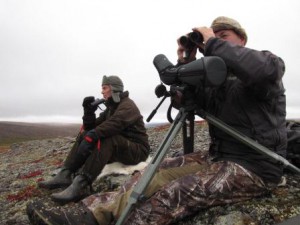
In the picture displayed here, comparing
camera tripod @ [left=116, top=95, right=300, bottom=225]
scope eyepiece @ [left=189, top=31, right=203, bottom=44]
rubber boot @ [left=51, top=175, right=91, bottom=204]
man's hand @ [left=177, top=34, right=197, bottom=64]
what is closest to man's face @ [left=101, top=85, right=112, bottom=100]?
rubber boot @ [left=51, top=175, right=91, bottom=204]

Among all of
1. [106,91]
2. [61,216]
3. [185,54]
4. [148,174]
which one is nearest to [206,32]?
[185,54]

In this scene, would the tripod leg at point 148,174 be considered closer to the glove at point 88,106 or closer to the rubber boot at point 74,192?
the rubber boot at point 74,192

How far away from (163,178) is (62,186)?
3969 millimetres

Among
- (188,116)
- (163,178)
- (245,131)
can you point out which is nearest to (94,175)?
(163,178)

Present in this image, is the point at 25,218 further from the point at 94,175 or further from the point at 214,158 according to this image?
the point at 214,158

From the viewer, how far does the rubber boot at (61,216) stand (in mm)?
4527

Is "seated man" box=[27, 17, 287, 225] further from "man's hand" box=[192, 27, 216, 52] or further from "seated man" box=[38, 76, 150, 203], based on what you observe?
"seated man" box=[38, 76, 150, 203]

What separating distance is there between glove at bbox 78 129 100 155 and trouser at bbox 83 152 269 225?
2393mm

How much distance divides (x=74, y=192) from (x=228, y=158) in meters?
3.44

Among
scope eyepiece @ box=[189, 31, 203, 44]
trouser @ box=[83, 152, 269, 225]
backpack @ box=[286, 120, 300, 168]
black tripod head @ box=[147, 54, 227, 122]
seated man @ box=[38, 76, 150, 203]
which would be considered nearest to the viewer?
black tripod head @ box=[147, 54, 227, 122]

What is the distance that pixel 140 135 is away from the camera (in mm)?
8500

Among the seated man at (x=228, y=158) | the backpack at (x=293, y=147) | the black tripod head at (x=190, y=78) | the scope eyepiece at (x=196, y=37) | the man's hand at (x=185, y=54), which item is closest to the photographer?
the black tripod head at (x=190, y=78)

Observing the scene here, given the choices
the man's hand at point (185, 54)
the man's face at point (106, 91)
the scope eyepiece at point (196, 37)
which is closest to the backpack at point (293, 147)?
the man's hand at point (185, 54)

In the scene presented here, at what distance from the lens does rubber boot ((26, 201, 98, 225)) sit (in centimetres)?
453
